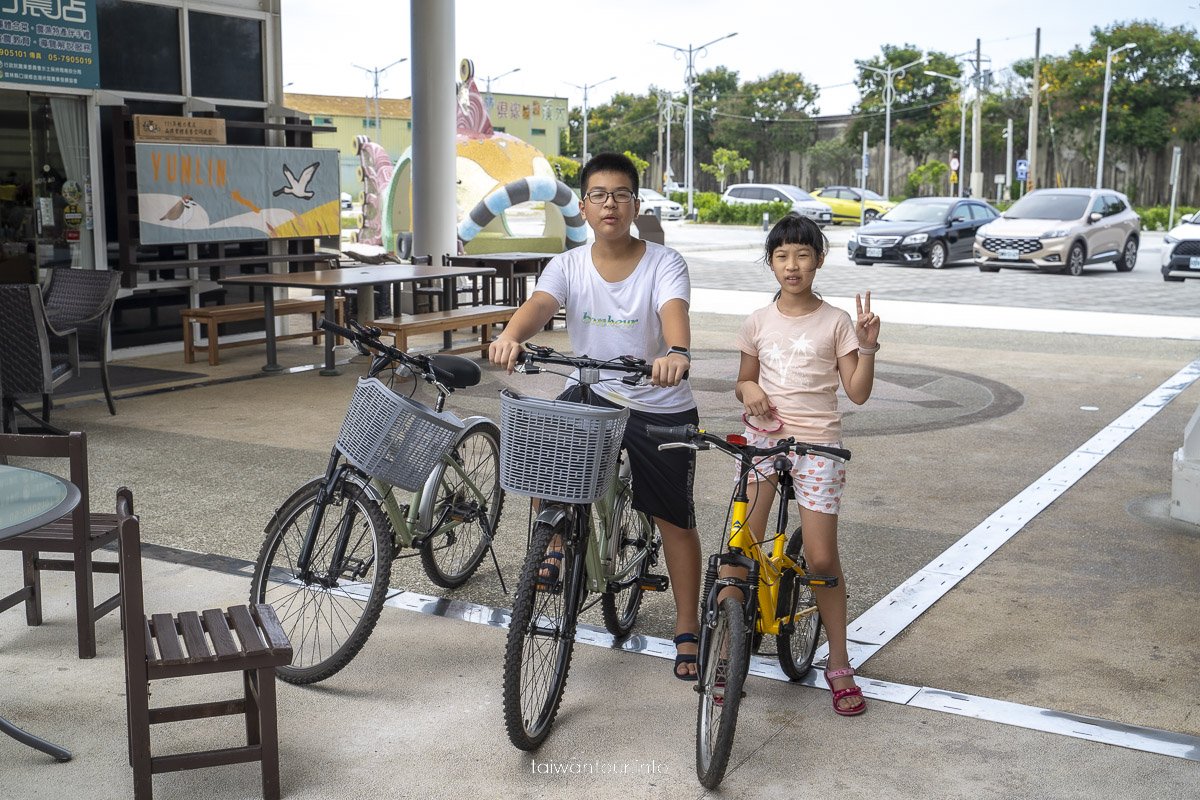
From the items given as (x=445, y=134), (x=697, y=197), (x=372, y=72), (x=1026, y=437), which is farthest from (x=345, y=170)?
(x=1026, y=437)

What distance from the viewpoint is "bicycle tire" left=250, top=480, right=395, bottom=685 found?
381 cm

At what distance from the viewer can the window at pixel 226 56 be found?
1164 centimetres

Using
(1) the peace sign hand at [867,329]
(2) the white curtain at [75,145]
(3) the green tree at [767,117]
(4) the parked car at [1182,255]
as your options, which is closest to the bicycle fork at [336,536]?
(1) the peace sign hand at [867,329]

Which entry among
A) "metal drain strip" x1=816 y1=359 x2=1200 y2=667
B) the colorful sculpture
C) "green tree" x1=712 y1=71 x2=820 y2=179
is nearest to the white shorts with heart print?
"metal drain strip" x1=816 y1=359 x2=1200 y2=667

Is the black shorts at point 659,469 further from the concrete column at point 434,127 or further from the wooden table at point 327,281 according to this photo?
the concrete column at point 434,127

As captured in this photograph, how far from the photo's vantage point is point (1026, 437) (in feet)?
26.3

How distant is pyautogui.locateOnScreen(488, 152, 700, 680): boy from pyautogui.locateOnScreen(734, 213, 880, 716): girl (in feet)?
0.78

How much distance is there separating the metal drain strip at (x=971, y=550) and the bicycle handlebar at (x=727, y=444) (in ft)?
3.86

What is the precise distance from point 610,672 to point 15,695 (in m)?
1.87

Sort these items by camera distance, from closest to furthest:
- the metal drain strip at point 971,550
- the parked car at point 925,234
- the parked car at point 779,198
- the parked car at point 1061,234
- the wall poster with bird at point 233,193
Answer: the metal drain strip at point 971,550, the wall poster with bird at point 233,193, the parked car at point 1061,234, the parked car at point 925,234, the parked car at point 779,198

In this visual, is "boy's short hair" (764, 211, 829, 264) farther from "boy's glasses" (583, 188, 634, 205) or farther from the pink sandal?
the pink sandal

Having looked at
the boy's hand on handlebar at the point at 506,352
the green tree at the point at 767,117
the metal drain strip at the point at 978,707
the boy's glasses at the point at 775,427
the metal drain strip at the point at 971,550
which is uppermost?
the green tree at the point at 767,117

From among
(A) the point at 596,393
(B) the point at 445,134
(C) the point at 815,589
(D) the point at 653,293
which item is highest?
(B) the point at 445,134

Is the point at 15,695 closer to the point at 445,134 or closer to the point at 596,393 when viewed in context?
the point at 596,393
